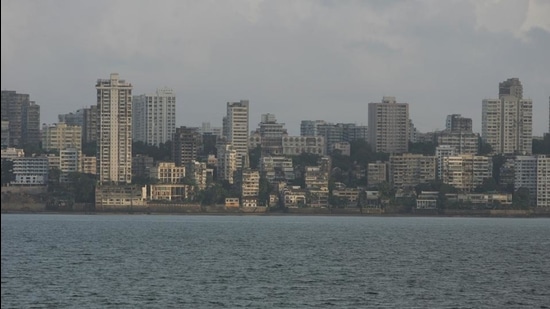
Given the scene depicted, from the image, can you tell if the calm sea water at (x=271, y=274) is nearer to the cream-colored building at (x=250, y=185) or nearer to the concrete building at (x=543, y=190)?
the cream-colored building at (x=250, y=185)

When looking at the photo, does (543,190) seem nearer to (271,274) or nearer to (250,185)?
(250,185)

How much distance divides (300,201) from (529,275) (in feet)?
459

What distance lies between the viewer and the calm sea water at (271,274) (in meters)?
38.7

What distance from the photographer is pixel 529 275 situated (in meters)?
53.6

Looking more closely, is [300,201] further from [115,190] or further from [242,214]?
[115,190]

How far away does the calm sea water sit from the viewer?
38.7 metres

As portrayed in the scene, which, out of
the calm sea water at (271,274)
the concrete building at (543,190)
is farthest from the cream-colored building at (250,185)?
the calm sea water at (271,274)

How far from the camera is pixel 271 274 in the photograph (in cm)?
5256

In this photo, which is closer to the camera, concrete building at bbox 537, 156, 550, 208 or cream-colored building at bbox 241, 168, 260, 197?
concrete building at bbox 537, 156, 550, 208

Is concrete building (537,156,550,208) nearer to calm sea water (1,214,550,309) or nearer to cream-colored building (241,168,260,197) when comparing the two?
cream-colored building (241,168,260,197)

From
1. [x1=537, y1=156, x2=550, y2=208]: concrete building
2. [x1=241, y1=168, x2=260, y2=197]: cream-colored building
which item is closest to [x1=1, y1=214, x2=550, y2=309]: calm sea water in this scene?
[x1=241, y1=168, x2=260, y2=197]: cream-colored building

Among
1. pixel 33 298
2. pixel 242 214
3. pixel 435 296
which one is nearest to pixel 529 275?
pixel 435 296

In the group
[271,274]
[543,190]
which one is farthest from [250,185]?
[271,274]

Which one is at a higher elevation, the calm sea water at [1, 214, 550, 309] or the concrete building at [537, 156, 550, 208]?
the concrete building at [537, 156, 550, 208]
